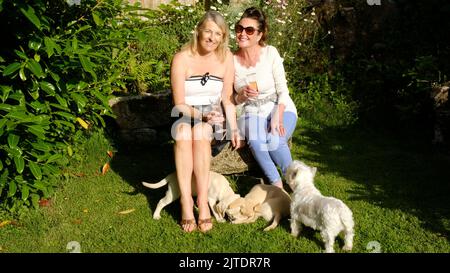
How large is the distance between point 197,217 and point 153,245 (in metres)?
0.60

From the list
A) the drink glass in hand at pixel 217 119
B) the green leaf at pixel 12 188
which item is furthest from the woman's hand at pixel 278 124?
the green leaf at pixel 12 188

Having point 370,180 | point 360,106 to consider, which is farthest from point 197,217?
point 360,106

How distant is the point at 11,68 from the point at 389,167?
386 cm

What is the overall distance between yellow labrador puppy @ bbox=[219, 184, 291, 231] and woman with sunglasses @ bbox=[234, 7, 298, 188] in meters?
0.33

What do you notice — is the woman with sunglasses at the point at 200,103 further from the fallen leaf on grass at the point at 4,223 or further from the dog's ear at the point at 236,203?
the fallen leaf on grass at the point at 4,223

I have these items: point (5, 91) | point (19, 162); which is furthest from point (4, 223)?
point (5, 91)

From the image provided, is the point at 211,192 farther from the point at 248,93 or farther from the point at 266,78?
the point at 266,78

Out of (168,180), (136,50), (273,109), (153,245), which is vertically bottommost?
(153,245)

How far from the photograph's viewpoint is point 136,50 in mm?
6508

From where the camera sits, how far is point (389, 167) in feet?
17.7

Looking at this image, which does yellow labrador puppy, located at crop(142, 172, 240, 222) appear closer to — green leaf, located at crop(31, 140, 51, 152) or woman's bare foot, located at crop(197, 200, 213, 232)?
woman's bare foot, located at crop(197, 200, 213, 232)

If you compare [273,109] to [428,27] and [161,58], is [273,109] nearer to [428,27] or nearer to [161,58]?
[161,58]
